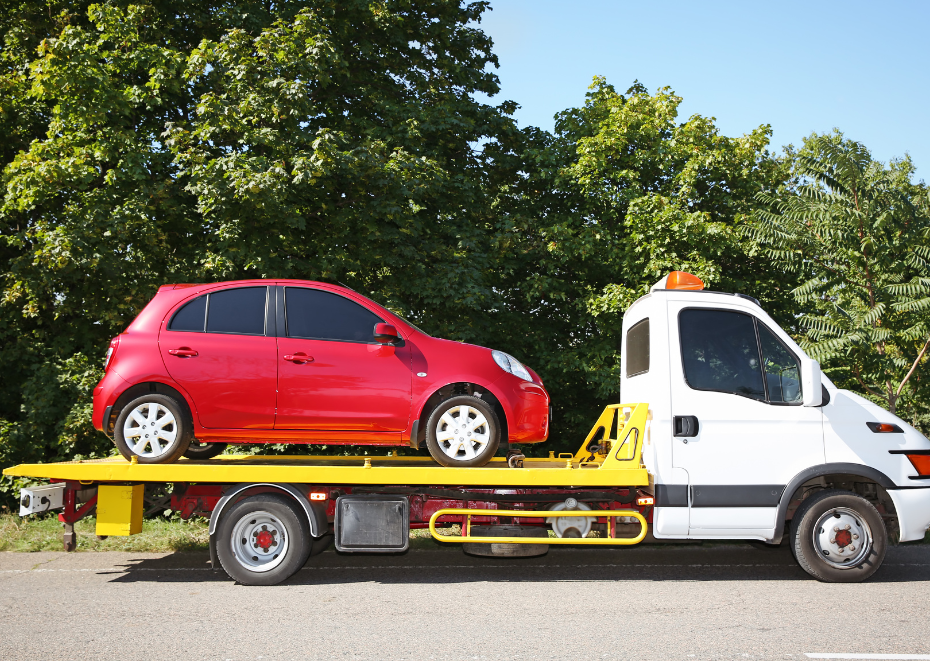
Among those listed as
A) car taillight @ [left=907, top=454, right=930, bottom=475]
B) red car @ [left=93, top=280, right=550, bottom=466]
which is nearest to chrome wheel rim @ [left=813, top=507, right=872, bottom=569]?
car taillight @ [left=907, top=454, right=930, bottom=475]

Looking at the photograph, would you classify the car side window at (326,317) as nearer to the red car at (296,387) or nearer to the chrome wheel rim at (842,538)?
the red car at (296,387)

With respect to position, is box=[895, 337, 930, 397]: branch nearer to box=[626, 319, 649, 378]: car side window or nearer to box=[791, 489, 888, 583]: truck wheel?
box=[791, 489, 888, 583]: truck wheel

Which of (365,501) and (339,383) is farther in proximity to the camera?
(339,383)

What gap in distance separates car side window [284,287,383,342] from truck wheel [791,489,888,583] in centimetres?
409

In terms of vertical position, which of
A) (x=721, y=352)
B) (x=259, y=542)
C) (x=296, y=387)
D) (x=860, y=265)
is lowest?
(x=259, y=542)

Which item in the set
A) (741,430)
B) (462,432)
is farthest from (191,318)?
(741,430)

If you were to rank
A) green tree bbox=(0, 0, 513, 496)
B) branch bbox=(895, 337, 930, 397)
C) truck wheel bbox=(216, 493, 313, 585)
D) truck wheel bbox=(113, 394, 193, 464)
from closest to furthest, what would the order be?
1. truck wheel bbox=(216, 493, 313, 585)
2. truck wheel bbox=(113, 394, 193, 464)
3. branch bbox=(895, 337, 930, 397)
4. green tree bbox=(0, 0, 513, 496)

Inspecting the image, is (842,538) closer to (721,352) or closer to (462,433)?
(721,352)

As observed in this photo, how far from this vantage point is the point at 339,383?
6285 millimetres

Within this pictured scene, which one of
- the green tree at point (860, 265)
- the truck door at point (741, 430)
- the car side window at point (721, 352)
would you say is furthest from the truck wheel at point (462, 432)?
the green tree at point (860, 265)

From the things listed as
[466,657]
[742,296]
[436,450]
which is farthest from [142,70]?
[466,657]

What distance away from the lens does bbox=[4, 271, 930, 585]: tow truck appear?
6023 mm

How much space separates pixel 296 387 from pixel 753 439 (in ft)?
12.8

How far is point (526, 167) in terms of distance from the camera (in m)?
15.6
